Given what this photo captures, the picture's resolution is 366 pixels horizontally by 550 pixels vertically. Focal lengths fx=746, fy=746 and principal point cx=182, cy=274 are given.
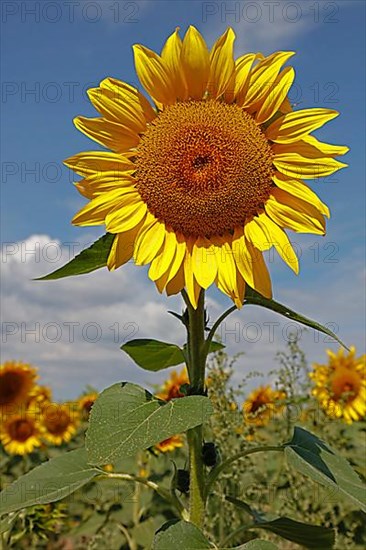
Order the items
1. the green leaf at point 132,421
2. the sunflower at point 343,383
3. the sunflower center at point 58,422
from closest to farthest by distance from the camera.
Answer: the green leaf at point 132,421 < the sunflower at point 343,383 < the sunflower center at point 58,422

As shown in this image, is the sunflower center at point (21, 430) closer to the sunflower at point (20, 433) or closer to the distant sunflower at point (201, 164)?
the sunflower at point (20, 433)

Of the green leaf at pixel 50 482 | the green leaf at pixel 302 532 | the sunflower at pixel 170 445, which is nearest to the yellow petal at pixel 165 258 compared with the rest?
the green leaf at pixel 50 482

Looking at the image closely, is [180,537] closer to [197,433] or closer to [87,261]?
[197,433]

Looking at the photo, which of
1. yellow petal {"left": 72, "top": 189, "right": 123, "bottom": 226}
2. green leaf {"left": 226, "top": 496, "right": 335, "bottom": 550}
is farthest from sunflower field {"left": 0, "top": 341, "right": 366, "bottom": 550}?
yellow petal {"left": 72, "top": 189, "right": 123, "bottom": 226}

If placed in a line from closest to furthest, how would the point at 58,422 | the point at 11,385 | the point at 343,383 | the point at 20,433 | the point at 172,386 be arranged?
1. the point at 172,386
2. the point at 343,383
3. the point at 20,433
4. the point at 11,385
5. the point at 58,422

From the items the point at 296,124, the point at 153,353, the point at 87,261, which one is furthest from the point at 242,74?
the point at 153,353

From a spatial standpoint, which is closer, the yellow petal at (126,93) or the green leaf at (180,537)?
the green leaf at (180,537)
